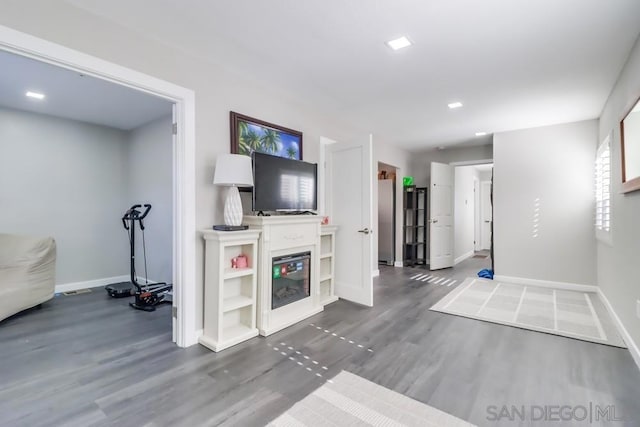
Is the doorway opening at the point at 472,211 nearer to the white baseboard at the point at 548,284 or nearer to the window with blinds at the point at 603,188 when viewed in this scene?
the white baseboard at the point at 548,284

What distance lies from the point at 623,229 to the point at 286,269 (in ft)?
10.4

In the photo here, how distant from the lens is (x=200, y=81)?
2590mm

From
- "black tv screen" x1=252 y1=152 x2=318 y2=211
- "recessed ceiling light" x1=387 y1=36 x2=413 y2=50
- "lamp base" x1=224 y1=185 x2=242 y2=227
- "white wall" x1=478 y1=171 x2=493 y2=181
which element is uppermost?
"recessed ceiling light" x1=387 y1=36 x2=413 y2=50

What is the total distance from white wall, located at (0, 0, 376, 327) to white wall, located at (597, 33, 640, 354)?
120 inches

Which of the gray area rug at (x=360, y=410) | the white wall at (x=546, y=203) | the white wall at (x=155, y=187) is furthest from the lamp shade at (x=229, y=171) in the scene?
the white wall at (x=546, y=203)

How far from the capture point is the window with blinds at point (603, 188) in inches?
130

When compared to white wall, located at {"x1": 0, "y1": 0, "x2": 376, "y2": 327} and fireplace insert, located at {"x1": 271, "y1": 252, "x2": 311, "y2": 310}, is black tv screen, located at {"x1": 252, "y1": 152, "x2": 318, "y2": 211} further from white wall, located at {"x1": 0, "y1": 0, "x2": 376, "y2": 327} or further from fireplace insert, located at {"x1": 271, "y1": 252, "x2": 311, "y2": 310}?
fireplace insert, located at {"x1": 271, "y1": 252, "x2": 311, "y2": 310}

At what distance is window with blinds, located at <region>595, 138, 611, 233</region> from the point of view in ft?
10.8

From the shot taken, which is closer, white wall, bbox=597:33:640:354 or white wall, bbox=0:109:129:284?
white wall, bbox=597:33:640:354

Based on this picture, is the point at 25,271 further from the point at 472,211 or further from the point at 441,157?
the point at 472,211

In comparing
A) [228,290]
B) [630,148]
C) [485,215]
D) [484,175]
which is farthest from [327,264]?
[484,175]

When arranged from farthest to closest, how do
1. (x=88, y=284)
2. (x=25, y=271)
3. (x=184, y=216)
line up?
(x=88, y=284), (x=25, y=271), (x=184, y=216)

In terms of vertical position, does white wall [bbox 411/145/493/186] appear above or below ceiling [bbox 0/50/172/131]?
below
